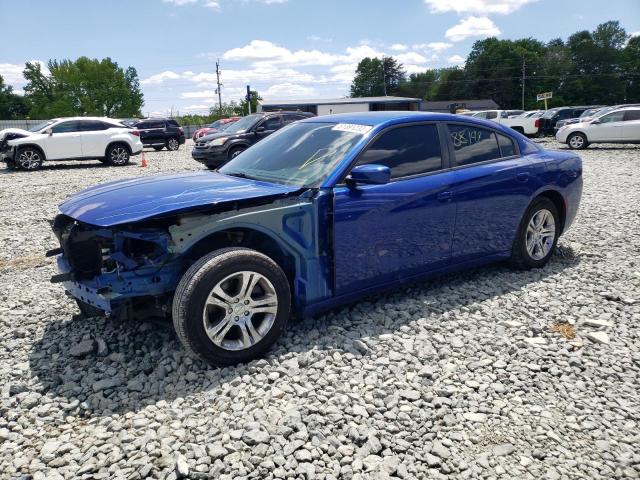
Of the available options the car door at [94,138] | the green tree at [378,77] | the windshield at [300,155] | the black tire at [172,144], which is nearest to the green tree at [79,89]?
the green tree at [378,77]

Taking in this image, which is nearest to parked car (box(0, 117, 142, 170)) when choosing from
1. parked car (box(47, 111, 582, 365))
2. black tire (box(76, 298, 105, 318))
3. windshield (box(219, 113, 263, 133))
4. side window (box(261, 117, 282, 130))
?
windshield (box(219, 113, 263, 133))

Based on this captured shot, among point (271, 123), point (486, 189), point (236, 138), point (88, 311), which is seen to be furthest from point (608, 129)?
point (88, 311)

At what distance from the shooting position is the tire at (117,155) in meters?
17.2

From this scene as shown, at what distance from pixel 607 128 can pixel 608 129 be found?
0.18 feet

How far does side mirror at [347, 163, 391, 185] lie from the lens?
11.8 ft

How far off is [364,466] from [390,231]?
1865 mm

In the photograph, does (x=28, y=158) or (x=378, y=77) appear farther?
(x=378, y=77)

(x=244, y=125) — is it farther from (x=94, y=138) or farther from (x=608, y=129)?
(x=608, y=129)

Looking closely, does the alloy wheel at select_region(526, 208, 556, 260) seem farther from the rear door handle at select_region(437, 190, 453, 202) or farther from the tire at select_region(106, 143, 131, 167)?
the tire at select_region(106, 143, 131, 167)

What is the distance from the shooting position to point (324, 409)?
2877 mm

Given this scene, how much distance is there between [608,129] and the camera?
20.0m

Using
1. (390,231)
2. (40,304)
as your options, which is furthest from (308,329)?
(40,304)

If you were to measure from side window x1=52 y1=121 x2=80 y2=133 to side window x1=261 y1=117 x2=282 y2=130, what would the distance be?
6.52 meters

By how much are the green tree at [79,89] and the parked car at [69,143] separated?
70149 mm
